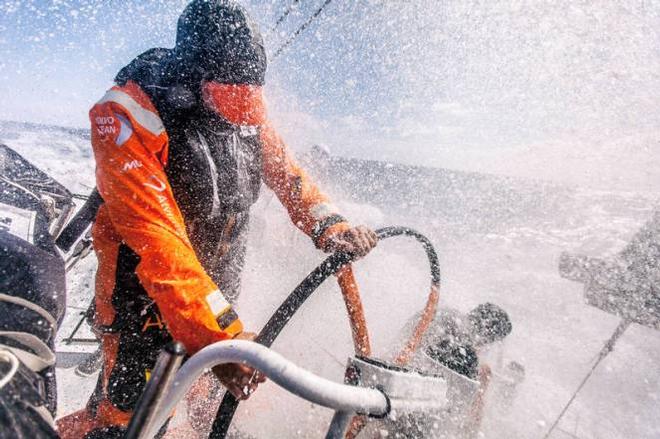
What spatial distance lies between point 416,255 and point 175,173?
21.1m

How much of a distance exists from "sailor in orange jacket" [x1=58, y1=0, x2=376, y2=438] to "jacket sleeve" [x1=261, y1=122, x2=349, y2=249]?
2 centimetres

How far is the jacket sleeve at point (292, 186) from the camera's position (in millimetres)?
2270

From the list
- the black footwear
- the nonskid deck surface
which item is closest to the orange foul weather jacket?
the black footwear

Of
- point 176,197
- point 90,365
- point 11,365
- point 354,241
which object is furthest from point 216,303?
point 90,365

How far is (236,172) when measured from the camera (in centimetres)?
206

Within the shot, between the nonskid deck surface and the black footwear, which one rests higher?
the black footwear

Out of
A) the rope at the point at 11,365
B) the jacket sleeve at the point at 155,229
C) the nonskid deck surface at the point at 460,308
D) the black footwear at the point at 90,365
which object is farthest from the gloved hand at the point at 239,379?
the black footwear at the point at 90,365

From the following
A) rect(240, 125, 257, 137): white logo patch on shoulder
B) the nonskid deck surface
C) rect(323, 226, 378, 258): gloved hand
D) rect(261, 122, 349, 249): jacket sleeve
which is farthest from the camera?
the nonskid deck surface

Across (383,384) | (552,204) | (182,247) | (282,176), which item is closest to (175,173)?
(182,247)

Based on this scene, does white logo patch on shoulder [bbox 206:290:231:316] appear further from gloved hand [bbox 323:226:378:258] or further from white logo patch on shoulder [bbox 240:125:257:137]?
white logo patch on shoulder [bbox 240:125:257:137]

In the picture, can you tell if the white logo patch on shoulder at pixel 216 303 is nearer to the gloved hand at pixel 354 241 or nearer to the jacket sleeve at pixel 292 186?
the gloved hand at pixel 354 241

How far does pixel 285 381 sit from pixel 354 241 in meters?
1.04

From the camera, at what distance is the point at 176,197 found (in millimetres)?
1891

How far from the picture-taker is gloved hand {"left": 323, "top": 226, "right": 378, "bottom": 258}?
1566mm
